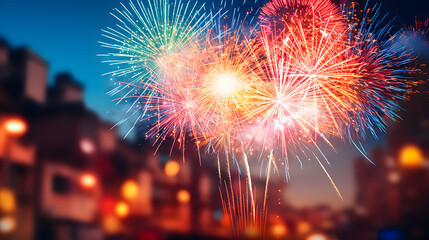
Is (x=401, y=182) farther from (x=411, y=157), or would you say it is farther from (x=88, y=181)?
(x=88, y=181)

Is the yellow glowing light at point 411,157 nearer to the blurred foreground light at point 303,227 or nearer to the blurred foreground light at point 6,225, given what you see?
the blurred foreground light at point 303,227

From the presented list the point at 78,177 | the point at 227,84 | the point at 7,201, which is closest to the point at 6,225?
the point at 7,201

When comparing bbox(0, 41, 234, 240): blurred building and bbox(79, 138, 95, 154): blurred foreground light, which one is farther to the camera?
bbox(79, 138, 95, 154): blurred foreground light

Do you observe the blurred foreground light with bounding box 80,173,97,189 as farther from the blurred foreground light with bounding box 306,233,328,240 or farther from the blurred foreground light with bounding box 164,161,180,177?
the blurred foreground light with bounding box 306,233,328,240

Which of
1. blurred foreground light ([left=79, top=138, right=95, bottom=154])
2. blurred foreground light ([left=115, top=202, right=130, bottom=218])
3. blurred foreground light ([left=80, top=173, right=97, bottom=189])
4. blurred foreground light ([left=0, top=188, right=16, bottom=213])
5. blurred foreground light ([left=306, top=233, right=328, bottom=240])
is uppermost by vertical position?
blurred foreground light ([left=79, top=138, right=95, bottom=154])

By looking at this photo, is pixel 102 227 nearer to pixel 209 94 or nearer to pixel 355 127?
pixel 209 94

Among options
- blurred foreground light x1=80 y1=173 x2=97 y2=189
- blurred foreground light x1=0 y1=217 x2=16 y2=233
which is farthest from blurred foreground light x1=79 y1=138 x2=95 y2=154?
blurred foreground light x1=0 y1=217 x2=16 y2=233

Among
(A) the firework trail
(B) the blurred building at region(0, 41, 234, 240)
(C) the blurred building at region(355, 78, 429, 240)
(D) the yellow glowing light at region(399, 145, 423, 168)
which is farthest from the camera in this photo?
(D) the yellow glowing light at region(399, 145, 423, 168)
